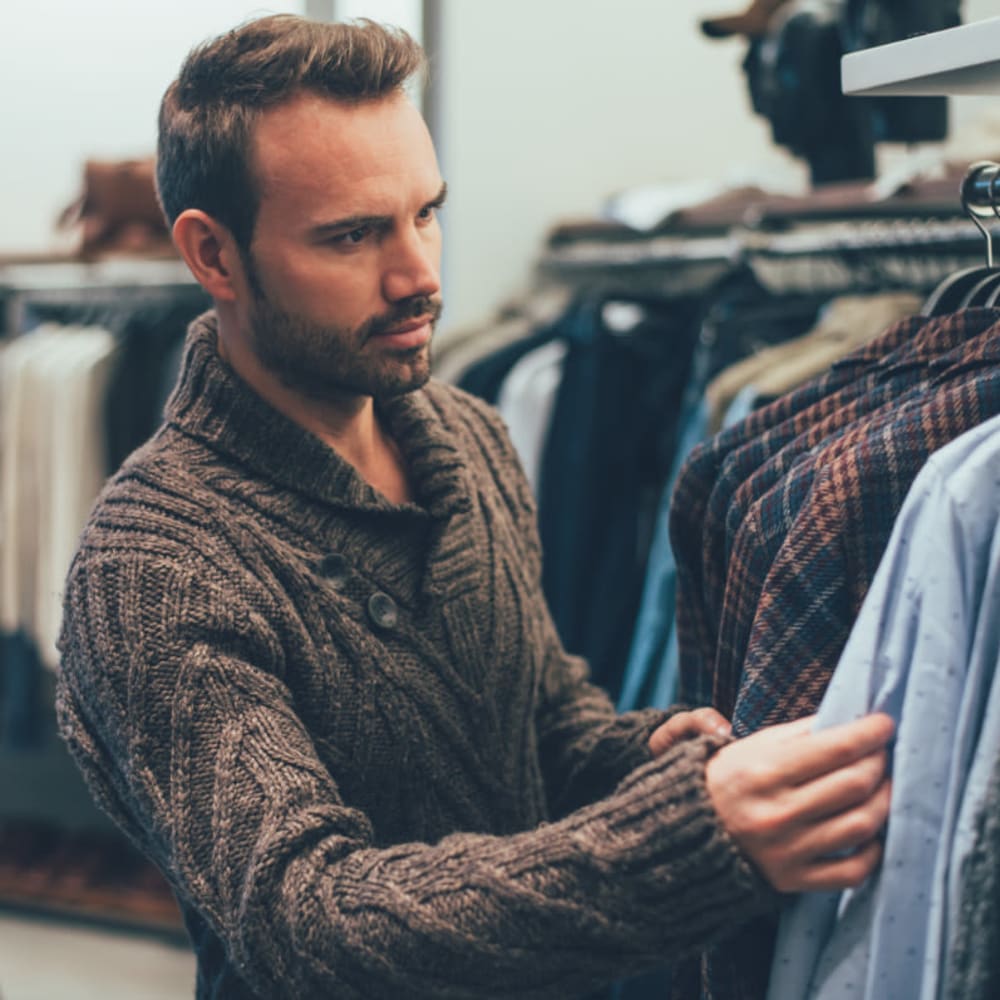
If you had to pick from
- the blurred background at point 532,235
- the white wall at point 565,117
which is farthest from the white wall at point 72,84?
the white wall at point 565,117

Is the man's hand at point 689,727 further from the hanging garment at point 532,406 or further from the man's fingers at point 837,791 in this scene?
the hanging garment at point 532,406

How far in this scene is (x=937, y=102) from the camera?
71.4 inches

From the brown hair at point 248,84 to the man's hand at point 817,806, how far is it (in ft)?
2.05

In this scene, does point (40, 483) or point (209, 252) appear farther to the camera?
point (40, 483)

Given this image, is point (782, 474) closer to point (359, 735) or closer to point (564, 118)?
point (359, 735)

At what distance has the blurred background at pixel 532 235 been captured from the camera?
6.29 feet

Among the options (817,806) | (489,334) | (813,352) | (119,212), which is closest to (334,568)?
(817,806)

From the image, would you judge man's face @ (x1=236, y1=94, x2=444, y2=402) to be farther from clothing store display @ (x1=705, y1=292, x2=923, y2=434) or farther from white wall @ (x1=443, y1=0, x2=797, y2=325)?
white wall @ (x1=443, y1=0, x2=797, y2=325)

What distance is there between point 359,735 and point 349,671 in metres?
0.05

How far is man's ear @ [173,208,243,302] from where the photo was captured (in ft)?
3.76

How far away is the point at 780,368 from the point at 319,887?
966 millimetres

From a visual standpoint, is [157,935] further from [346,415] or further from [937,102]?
[937,102]

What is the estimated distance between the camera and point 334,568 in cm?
112

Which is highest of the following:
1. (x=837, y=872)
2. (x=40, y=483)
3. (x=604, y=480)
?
(x=837, y=872)
